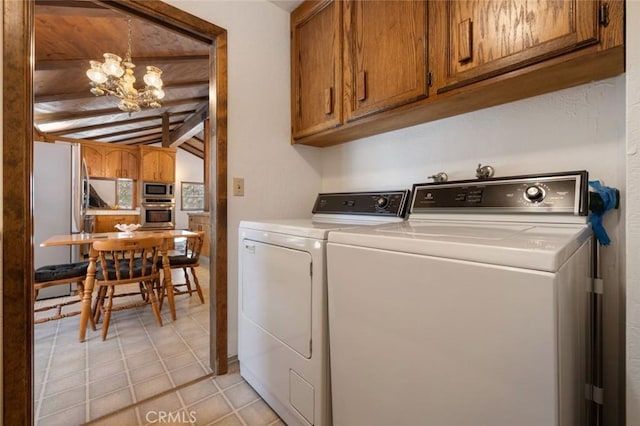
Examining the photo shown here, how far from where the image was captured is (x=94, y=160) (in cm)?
634

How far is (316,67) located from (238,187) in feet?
2.97

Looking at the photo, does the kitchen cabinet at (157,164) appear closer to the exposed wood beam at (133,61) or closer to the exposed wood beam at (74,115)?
the exposed wood beam at (74,115)

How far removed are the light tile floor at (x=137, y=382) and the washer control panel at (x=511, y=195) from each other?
4.24 feet

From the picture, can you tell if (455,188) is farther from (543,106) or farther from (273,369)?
(273,369)

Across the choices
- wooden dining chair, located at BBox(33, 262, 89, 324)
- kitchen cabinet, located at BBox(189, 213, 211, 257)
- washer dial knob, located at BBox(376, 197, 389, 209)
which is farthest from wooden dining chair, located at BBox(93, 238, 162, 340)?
kitchen cabinet, located at BBox(189, 213, 211, 257)

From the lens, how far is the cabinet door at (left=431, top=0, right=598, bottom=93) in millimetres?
901

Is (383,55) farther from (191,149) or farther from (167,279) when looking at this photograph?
(191,149)

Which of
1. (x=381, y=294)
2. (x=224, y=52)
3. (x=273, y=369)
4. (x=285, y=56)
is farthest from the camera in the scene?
(x=285, y=56)

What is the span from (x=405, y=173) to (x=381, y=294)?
106cm

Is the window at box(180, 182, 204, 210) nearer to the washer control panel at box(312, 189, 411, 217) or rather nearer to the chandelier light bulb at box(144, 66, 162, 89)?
the chandelier light bulb at box(144, 66, 162, 89)

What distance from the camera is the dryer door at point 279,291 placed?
1.12 m

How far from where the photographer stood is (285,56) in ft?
6.53

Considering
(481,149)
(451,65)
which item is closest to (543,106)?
(481,149)

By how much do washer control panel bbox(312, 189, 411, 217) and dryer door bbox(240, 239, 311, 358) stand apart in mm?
660
